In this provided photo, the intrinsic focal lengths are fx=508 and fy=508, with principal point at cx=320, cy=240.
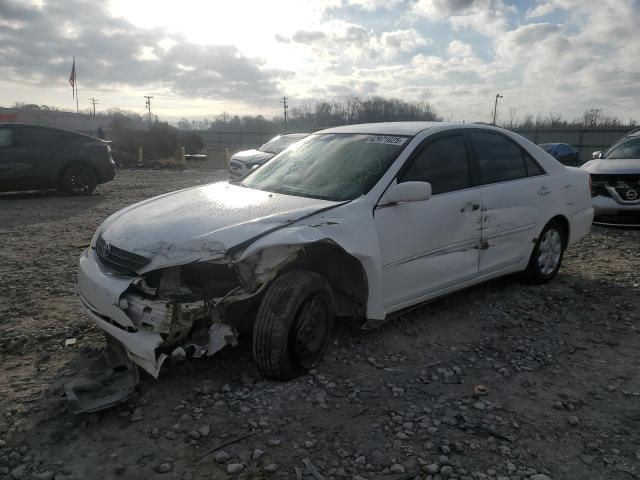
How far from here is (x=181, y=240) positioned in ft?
9.78

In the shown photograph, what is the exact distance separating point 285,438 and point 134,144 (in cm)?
3006

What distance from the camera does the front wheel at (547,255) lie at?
5.07 metres

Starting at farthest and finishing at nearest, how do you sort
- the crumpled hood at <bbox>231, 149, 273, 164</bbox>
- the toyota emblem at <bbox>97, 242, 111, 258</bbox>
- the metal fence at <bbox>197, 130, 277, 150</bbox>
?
1. the metal fence at <bbox>197, 130, 277, 150</bbox>
2. the crumpled hood at <bbox>231, 149, 273, 164</bbox>
3. the toyota emblem at <bbox>97, 242, 111, 258</bbox>

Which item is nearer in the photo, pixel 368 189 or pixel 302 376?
pixel 302 376

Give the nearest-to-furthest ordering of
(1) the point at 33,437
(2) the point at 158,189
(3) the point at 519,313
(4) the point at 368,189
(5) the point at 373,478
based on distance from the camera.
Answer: (5) the point at 373,478 → (1) the point at 33,437 → (4) the point at 368,189 → (3) the point at 519,313 → (2) the point at 158,189

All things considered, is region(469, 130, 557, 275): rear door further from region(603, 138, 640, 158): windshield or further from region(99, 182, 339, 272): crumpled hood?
region(603, 138, 640, 158): windshield

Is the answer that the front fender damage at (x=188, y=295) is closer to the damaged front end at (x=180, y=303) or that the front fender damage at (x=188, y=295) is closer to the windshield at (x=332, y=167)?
the damaged front end at (x=180, y=303)

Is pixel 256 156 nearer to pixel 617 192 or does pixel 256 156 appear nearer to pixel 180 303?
pixel 617 192

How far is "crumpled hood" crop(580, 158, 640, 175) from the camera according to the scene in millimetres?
8008

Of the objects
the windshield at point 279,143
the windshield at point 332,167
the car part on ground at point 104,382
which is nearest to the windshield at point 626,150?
the windshield at point 279,143

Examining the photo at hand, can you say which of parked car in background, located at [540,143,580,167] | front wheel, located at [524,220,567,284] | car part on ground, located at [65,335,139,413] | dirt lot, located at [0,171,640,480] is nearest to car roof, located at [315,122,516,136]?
front wheel, located at [524,220,567,284]

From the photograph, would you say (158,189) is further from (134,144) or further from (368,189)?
(134,144)

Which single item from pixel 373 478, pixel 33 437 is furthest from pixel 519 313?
pixel 33 437

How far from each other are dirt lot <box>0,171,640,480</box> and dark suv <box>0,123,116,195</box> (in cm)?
642
